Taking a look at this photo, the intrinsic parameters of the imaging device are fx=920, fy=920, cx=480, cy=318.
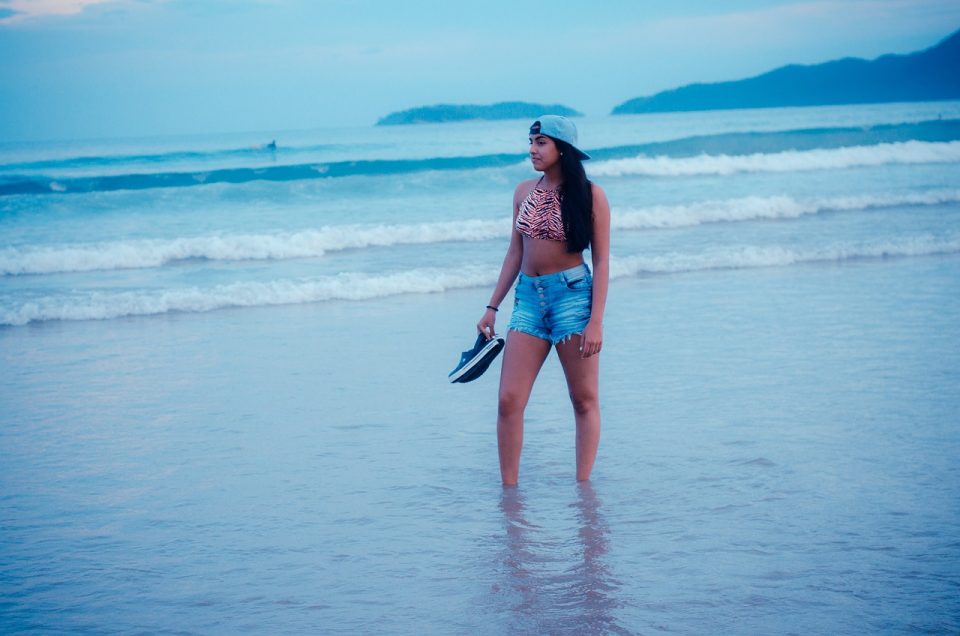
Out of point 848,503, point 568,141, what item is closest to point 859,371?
point 848,503

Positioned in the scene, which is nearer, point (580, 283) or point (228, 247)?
point (580, 283)

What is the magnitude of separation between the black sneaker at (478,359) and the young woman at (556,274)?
0.05 meters

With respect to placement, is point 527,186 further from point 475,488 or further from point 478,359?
point 475,488

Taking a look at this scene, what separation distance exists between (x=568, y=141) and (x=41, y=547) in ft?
9.71

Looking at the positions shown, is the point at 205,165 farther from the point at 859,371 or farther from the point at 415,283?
the point at 859,371

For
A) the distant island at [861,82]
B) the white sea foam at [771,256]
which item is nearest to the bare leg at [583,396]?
the white sea foam at [771,256]

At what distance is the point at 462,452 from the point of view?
5.23m

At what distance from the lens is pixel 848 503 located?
4.25 meters

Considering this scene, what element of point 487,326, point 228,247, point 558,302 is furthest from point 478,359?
point 228,247

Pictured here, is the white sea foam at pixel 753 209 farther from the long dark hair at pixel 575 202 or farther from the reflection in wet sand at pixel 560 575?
the reflection in wet sand at pixel 560 575

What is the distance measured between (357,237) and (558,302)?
35.9 ft

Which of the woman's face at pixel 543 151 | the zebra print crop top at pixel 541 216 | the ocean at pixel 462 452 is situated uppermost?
the woman's face at pixel 543 151

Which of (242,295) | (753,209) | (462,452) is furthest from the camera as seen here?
(753,209)

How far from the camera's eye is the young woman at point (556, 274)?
4164 millimetres
